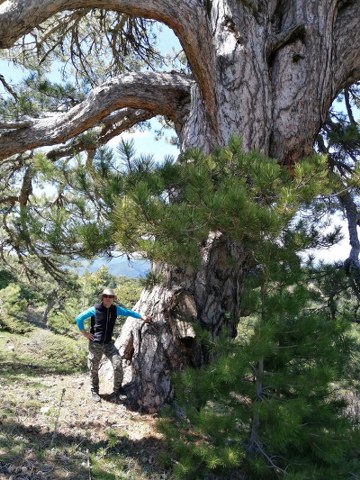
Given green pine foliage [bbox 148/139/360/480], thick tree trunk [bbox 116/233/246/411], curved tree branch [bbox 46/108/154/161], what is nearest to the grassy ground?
thick tree trunk [bbox 116/233/246/411]

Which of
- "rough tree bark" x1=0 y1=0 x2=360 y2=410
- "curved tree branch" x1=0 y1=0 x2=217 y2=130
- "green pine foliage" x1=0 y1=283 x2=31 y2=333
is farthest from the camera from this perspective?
"green pine foliage" x1=0 y1=283 x2=31 y2=333

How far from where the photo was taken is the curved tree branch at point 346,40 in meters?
4.73

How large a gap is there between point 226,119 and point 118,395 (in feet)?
9.76

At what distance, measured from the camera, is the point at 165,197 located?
112 inches

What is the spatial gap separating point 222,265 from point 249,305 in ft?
2.94

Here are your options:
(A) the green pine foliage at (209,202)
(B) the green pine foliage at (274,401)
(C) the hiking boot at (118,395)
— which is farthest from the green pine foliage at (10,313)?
(A) the green pine foliage at (209,202)

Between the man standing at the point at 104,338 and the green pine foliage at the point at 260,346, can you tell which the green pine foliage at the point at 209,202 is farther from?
the man standing at the point at 104,338

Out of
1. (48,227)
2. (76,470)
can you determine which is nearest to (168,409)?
(76,470)

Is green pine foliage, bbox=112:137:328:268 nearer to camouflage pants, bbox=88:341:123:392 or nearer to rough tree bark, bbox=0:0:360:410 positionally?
rough tree bark, bbox=0:0:360:410

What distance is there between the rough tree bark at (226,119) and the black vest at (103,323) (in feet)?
0.63

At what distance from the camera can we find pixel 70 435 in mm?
3752

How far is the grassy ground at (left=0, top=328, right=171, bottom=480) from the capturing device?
3225 millimetres

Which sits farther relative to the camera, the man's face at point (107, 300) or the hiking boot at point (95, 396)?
the man's face at point (107, 300)

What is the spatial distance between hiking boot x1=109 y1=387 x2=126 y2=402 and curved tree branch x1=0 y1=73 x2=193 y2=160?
102 inches
